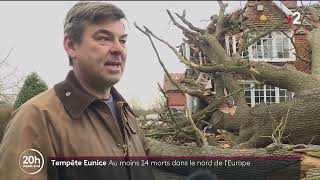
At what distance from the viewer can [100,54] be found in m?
1.82

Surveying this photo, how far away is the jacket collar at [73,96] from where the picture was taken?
179cm

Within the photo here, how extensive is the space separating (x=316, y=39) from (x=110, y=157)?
823 centimetres

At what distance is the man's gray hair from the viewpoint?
5.92 ft

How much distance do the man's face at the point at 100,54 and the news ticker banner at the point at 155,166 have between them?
1.16 feet

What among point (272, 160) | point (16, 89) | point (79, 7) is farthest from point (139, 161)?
point (16, 89)

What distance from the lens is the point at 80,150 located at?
1764 mm

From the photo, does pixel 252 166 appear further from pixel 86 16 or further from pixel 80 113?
pixel 86 16

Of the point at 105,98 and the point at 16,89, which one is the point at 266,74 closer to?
the point at 105,98

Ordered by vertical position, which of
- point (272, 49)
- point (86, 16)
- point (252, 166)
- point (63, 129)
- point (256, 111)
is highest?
point (272, 49)

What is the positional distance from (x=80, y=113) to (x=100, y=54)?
0.27 metres

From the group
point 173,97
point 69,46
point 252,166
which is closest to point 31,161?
point 69,46

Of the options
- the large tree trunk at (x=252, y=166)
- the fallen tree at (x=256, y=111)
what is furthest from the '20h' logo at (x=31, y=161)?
the fallen tree at (x=256, y=111)

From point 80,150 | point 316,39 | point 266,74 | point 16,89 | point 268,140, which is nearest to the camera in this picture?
point 80,150

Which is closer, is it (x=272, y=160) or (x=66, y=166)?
(x=66, y=166)
